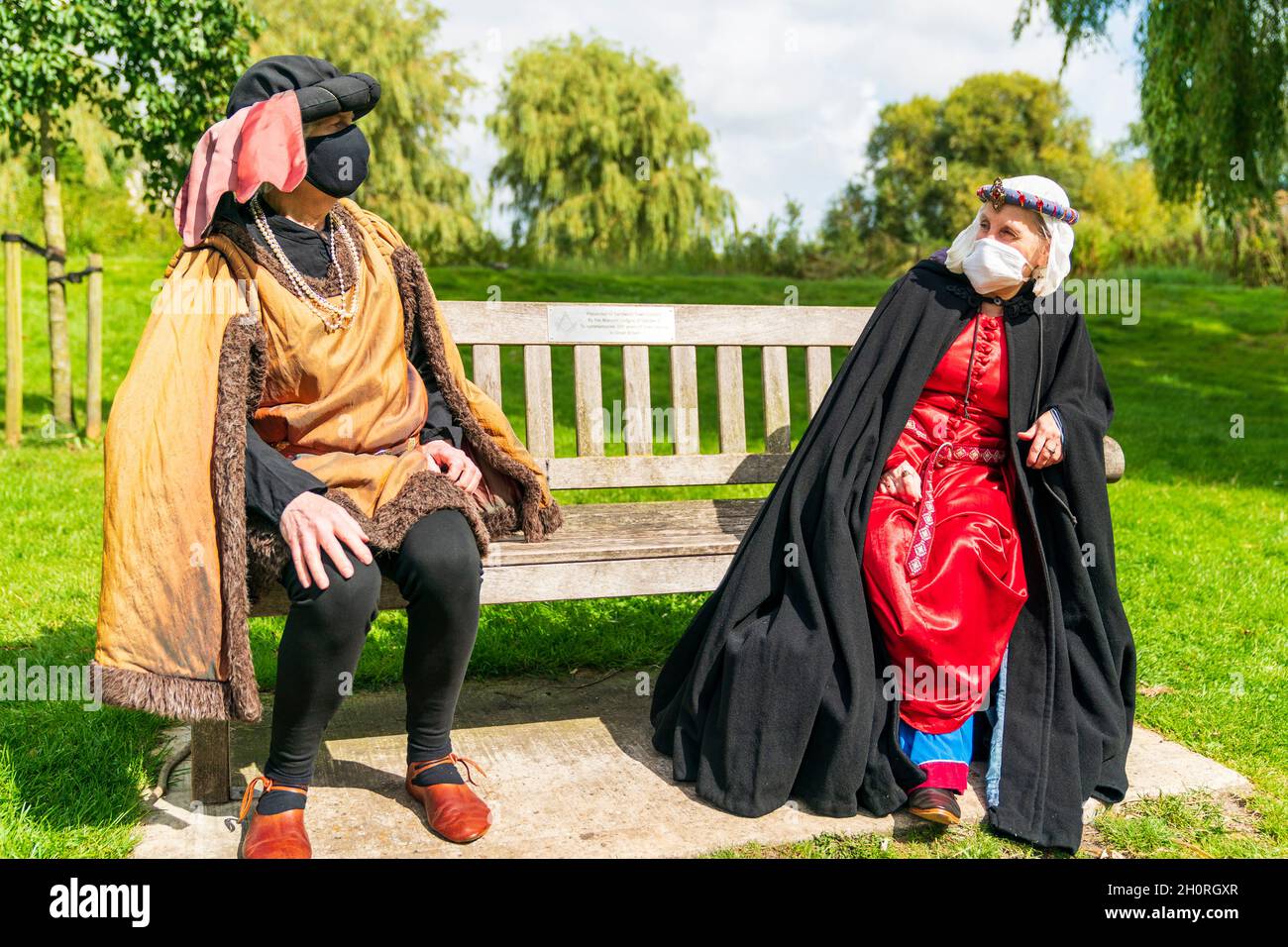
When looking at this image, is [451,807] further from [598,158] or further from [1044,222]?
[598,158]

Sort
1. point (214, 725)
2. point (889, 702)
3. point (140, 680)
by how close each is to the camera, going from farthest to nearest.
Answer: point (889, 702), point (214, 725), point (140, 680)

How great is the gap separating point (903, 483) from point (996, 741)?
0.71 m

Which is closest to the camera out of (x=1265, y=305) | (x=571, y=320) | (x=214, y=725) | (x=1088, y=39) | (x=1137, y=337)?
(x=214, y=725)

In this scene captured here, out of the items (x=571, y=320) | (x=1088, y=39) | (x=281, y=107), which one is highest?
(x=1088, y=39)

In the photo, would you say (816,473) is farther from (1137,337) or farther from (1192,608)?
(1137,337)

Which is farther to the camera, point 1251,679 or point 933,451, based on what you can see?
point 1251,679

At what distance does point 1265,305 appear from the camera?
1666 centimetres

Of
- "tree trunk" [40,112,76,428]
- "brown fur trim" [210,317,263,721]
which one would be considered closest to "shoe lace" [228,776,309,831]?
"brown fur trim" [210,317,263,721]

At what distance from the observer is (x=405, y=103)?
2164 centimetres

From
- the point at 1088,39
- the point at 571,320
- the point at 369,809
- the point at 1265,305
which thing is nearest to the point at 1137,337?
the point at 1265,305

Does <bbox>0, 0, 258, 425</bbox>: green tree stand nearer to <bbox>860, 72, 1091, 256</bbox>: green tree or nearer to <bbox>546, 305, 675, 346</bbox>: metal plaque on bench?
<bbox>546, 305, 675, 346</bbox>: metal plaque on bench

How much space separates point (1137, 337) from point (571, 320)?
13.2 metres

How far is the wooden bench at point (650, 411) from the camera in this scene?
10.3 feet

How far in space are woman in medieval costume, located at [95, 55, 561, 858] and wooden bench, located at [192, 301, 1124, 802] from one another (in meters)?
0.49
